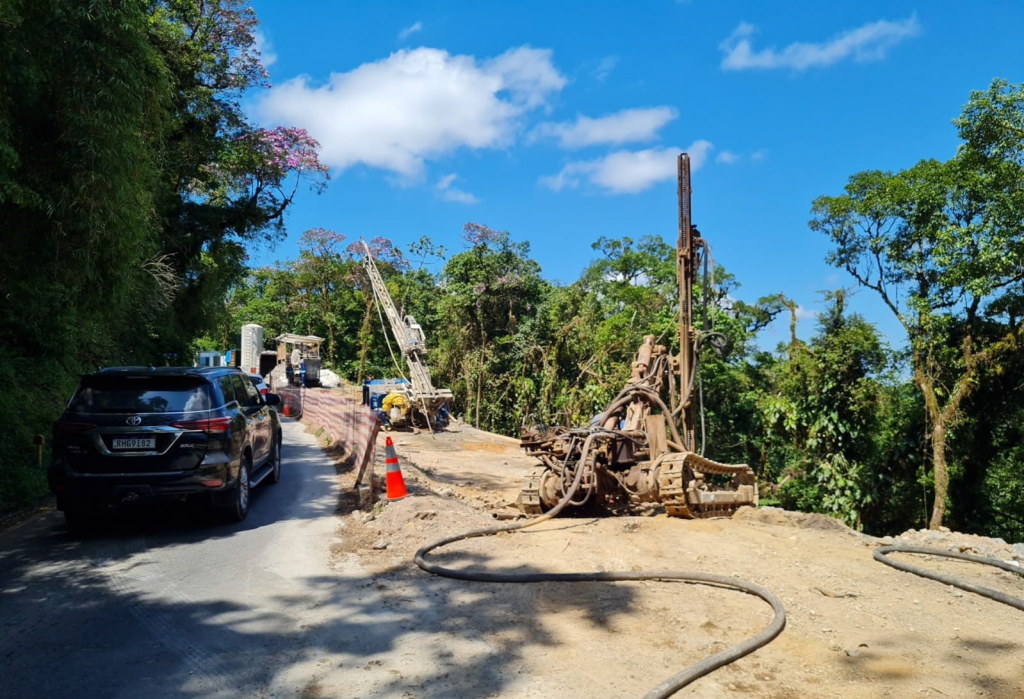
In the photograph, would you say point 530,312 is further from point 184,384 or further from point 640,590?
point 640,590

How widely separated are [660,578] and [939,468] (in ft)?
51.3

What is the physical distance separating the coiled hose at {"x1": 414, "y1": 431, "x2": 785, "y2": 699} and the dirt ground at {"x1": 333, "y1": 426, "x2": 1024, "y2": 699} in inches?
2.5

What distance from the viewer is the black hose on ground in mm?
5516

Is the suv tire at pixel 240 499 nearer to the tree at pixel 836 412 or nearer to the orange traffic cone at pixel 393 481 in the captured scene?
the orange traffic cone at pixel 393 481

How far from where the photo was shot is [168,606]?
5598 mm

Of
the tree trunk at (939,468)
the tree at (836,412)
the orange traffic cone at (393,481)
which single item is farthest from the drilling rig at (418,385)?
the tree trunk at (939,468)

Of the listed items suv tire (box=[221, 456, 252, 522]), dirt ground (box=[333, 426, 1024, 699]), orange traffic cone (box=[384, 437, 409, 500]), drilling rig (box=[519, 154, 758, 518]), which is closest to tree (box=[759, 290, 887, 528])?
drilling rig (box=[519, 154, 758, 518])

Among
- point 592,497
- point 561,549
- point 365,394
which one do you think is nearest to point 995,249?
point 592,497

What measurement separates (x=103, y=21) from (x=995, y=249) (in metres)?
16.9

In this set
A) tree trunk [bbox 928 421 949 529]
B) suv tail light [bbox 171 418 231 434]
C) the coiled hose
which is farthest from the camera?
tree trunk [bbox 928 421 949 529]

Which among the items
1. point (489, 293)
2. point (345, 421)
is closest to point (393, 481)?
point (345, 421)

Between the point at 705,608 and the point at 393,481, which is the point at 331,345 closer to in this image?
the point at 393,481

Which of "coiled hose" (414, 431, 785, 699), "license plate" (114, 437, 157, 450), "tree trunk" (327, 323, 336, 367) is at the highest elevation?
"tree trunk" (327, 323, 336, 367)

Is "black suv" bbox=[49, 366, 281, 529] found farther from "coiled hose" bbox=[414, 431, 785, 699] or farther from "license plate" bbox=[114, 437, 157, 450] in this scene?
"coiled hose" bbox=[414, 431, 785, 699]
